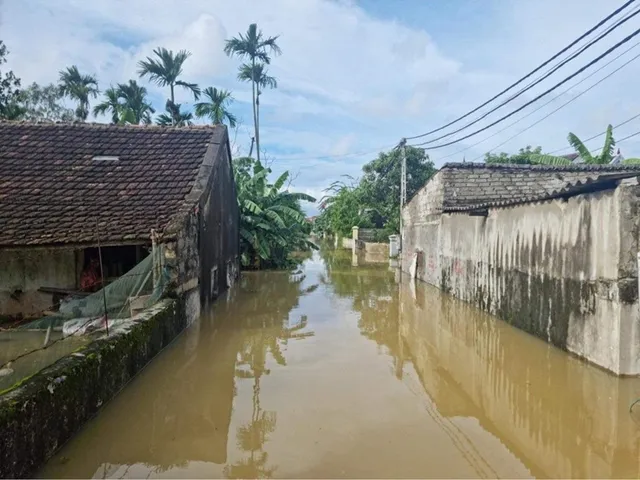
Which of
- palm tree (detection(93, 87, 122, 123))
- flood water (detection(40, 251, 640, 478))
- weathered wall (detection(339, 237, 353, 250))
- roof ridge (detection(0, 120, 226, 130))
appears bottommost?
flood water (detection(40, 251, 640, 478))

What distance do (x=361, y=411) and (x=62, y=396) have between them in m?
3.18

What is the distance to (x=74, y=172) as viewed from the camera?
11398mm

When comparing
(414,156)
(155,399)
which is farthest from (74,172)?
(414,156)

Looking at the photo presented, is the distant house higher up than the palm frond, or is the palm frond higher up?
the palm frond

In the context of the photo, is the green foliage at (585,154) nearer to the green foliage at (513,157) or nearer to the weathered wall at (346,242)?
the green foliage at (513,157)

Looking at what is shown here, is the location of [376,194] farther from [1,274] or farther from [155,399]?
[155,399]

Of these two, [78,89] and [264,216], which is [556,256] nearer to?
[264,216]

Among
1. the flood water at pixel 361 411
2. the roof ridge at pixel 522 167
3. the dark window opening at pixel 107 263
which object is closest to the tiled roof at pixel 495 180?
the roof ridge at pixel 522 167

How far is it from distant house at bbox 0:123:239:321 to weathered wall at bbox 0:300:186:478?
8.13ft

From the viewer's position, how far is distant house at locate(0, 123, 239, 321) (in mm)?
9086

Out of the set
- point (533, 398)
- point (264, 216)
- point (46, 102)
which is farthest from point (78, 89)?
point (533, 398)

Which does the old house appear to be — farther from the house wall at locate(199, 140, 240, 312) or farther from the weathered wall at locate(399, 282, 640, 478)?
the house wall at locate(199, 140, 240, 312)

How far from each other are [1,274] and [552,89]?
12.4 metres

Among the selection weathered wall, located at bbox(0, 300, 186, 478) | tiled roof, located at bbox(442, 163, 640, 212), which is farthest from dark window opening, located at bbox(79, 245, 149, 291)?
tiled roof, located at bbox(442, 163, 640, 212)
